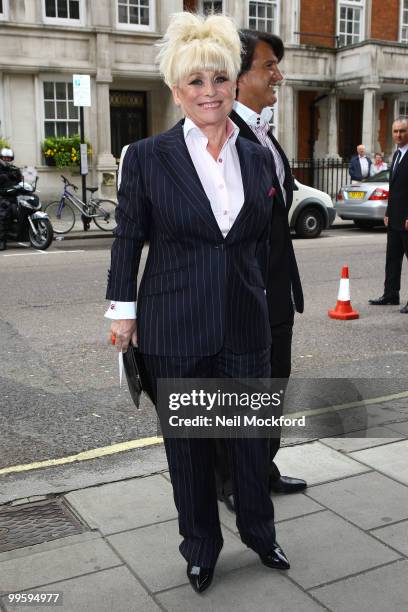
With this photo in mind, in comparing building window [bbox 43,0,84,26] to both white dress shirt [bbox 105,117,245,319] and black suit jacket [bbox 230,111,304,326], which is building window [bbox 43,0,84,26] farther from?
white dress shirt [bbox 105,117,245,319]

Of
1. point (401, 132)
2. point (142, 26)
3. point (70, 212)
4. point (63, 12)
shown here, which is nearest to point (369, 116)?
point (142, 26)

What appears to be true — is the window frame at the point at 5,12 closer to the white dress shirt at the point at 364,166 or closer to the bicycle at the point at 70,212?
the bicycle at the point at 70,212

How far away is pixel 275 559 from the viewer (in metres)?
2.73

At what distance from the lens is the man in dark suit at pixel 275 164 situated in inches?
122

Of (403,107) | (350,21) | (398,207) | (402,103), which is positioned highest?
(350,21)

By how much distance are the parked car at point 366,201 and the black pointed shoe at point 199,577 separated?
13595mm

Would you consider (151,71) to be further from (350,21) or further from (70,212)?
(350,21)

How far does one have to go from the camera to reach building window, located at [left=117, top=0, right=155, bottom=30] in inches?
810

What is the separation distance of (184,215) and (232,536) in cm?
139

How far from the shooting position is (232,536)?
301 cm

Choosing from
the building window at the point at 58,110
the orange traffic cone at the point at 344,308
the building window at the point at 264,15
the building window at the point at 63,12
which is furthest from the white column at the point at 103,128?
the orange traffic cone at the point at 344,308

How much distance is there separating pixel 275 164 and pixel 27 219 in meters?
10.6

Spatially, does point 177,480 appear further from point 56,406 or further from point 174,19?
point 56,406

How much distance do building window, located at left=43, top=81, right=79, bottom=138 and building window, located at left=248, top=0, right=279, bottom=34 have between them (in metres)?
6.58
